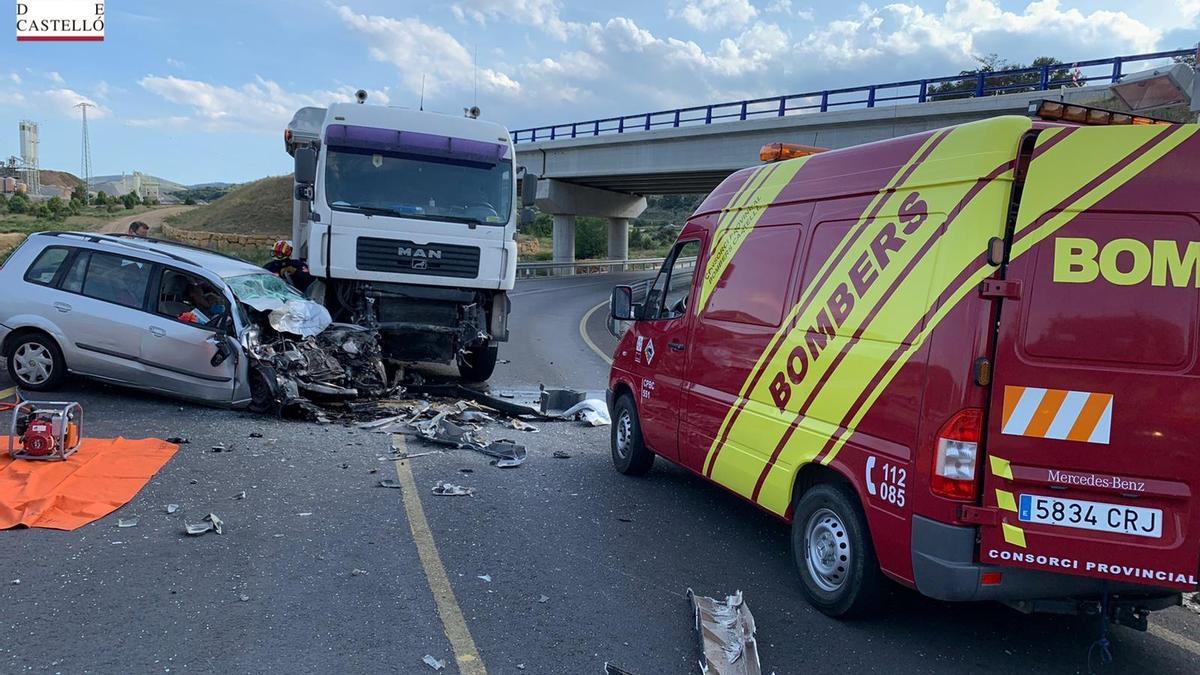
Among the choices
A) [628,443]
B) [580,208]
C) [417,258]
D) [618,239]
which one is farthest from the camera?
[618,239]

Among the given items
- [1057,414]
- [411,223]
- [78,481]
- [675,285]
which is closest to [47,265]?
[411,223]

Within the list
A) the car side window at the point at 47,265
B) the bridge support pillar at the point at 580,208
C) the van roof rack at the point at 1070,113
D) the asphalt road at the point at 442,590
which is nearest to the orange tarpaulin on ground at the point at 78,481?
the asphalt road at the point at 442,590

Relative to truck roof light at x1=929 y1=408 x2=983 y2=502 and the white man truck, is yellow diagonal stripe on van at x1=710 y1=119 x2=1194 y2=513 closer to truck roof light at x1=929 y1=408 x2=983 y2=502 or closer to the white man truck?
truck roof light at x1=929 y1=408 x2=983 y2=502

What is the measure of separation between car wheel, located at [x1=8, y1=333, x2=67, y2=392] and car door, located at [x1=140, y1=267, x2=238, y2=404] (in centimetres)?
95

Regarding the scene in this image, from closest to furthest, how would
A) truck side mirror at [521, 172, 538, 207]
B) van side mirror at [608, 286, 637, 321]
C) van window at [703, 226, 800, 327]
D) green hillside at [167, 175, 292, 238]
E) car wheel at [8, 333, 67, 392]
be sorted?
van window at [703, 226, 800, 327] → van side mirror at [608, 286, 637, 321] → car wheel at [8, 333, 67, 392] → truck side mirror at [521, 172, 538, 207] → green hillside at [167, 175, 292, 238]

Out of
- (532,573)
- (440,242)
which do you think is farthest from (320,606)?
(440,242)

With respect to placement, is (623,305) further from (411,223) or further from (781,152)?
(411,223)

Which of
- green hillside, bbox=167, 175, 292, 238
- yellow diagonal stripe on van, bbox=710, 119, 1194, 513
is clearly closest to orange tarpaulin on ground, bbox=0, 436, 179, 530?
yellow diagonal stripe on van, bbox=710, 119, 1194, 513

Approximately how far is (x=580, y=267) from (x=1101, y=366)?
4020 centimetres

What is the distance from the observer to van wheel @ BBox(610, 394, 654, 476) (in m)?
7.16

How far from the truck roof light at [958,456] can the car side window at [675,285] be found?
2922 mm

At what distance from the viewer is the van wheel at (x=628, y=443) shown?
7164 mm

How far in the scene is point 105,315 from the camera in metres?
8.77

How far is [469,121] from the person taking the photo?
37.5ft
